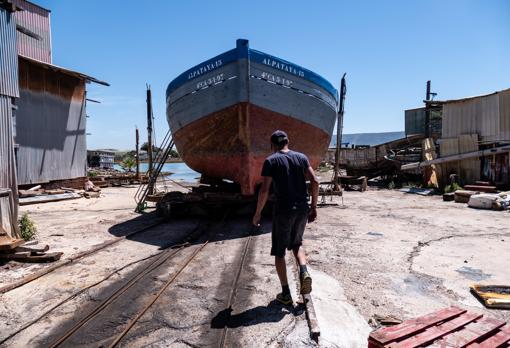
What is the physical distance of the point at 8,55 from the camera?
5.79m

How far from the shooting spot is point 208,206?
874 centimetres

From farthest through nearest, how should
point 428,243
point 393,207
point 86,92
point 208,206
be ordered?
point 86,92
point 393,207
point 208,206
point 428,243

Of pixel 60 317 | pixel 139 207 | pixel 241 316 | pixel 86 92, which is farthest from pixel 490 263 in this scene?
pixel 86 92

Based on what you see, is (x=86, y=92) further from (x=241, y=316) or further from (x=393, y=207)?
(x=241, y=316)

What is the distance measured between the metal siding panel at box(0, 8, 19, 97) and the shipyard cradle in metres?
3.72

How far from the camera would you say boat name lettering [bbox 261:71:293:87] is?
7.77 m

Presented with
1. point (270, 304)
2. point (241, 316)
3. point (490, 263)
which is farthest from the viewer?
point (490, 263)

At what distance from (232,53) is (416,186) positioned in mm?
13389

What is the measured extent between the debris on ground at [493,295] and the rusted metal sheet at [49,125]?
1456 centimetres

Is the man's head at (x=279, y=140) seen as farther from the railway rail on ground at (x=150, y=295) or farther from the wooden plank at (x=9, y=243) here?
the wooden plank at (x=9, y=243)

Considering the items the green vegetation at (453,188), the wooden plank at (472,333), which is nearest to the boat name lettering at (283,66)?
the wooden plank at (472,333)

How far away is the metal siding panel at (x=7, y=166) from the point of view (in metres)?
5.46

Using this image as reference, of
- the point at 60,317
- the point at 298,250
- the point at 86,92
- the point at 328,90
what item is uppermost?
the point at 86,92

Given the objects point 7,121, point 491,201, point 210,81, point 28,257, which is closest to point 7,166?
point 7,121
